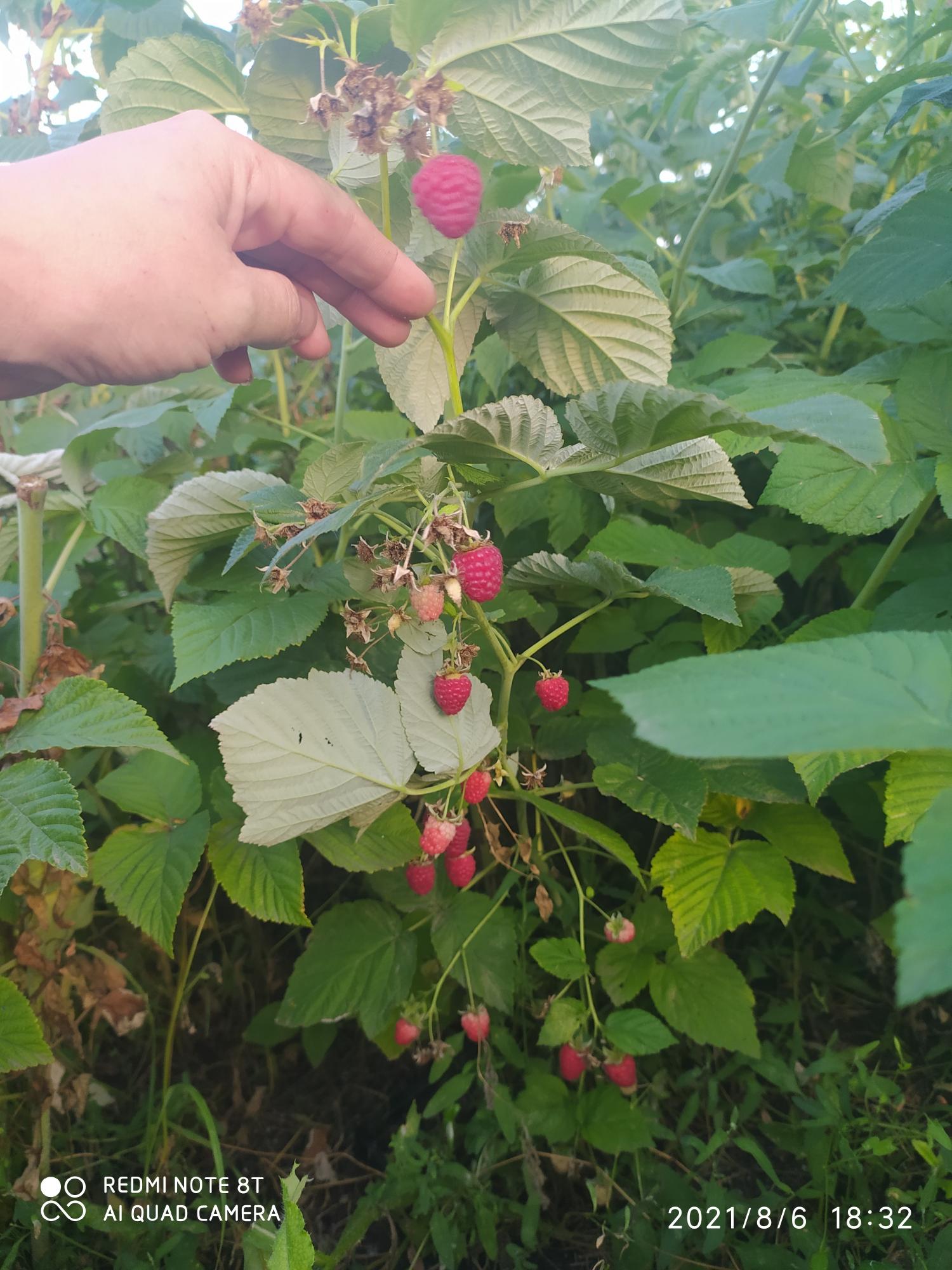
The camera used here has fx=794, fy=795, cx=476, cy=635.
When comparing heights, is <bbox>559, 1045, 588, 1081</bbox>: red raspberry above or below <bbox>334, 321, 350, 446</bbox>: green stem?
below

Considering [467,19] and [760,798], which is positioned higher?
[467,19]

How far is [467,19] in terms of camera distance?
2.13ft

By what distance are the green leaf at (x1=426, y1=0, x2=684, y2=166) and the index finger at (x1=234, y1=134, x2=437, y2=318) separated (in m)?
0.12

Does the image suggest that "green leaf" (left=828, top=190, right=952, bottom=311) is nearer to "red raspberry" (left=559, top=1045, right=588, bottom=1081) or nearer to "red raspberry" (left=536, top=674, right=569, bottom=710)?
"red raspberry" (left=536, top=674, right=569, bottom=710)

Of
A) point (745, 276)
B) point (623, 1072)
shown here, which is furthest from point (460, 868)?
point (745, 276)

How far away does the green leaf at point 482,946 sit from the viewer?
37.3 inches

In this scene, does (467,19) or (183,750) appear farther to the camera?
(183,750)

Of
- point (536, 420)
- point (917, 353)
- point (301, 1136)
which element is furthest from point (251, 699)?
point (917, 353)

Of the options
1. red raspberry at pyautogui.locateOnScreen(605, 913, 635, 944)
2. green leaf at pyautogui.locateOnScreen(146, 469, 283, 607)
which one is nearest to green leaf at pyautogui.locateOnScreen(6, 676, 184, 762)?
green leaf at pyautogui.locateOnScreen(146, 469, 283, 607)

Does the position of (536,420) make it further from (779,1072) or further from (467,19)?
(779,1072)

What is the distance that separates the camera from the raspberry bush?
0.66 metres

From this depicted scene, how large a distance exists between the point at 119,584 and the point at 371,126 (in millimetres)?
1043

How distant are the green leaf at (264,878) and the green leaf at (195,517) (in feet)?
0.87

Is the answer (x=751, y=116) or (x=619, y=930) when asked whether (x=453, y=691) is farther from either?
(x=751, y=116)
